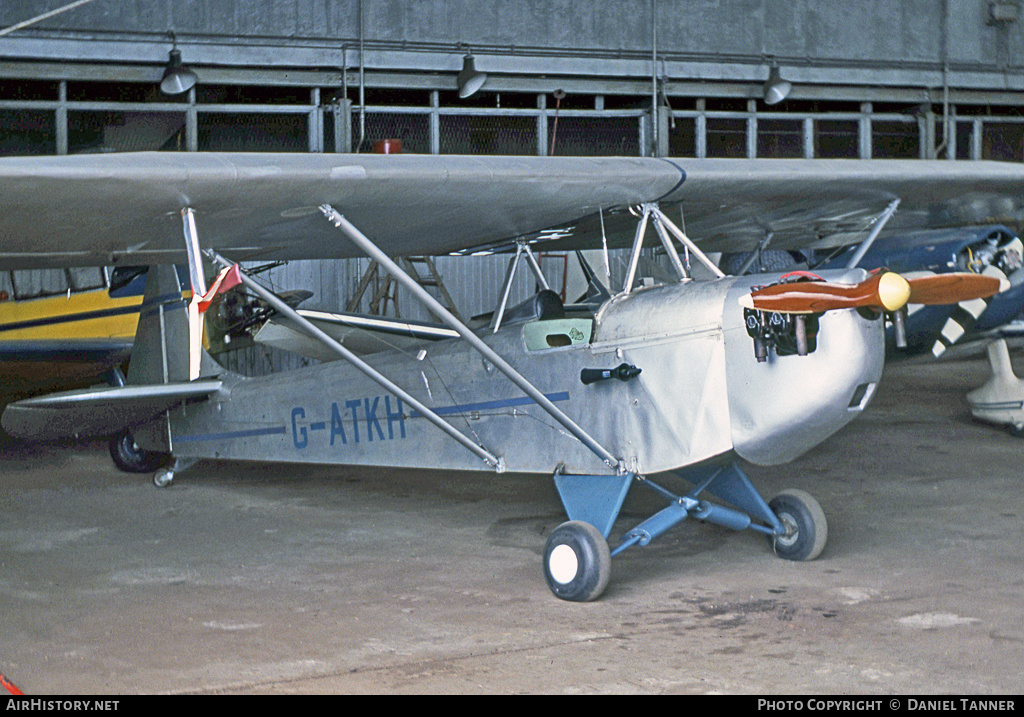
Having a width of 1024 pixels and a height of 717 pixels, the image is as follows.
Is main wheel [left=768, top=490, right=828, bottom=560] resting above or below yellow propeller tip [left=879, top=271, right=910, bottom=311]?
below

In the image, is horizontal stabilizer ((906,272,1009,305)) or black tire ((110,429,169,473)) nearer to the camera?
horizontal stabilizer ((906,272,1009,305))

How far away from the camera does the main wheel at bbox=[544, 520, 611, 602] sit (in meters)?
4.85

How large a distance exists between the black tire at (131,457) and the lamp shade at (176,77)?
4272mm

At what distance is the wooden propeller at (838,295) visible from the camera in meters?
4.16

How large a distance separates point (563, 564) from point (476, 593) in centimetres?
45

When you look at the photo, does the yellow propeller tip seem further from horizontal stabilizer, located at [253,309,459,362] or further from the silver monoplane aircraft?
horizontal stabilizer, located at [253,309,459,362]

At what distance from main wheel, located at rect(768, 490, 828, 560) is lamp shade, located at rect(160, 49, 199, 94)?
27.2 feet

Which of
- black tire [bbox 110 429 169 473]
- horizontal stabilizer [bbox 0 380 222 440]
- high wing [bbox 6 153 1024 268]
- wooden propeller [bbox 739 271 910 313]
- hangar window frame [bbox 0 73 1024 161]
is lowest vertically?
black tire [bbox 110 429 169 473]

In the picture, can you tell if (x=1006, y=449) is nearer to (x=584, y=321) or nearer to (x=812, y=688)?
(x=584, y=321)

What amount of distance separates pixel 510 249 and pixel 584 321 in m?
0.90

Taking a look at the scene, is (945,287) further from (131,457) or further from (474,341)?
(131,457)

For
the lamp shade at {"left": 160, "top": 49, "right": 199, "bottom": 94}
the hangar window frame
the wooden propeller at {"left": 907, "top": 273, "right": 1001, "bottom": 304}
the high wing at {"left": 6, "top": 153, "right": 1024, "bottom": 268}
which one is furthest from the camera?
the hangar window frame

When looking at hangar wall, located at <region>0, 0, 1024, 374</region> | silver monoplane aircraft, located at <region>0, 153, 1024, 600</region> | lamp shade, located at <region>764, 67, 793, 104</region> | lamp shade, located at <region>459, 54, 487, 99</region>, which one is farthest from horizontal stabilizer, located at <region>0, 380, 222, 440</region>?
lamp shade, located at <region>764, 67, 793, 104</region>
